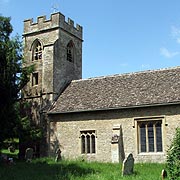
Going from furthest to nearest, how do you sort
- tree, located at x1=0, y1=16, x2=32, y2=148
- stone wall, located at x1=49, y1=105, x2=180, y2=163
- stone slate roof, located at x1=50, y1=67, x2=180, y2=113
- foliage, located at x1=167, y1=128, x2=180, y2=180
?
stone slate roof, located at x1=50, y1=67, x2=180, y2=113 → stone wall, located at x1=49, y1=105, x2=180, y2=163 → tree, located at x1=0, y1=16, x2=32, y2=148 → foliage, located at x1=167, y1=128, x2=180, y2=180

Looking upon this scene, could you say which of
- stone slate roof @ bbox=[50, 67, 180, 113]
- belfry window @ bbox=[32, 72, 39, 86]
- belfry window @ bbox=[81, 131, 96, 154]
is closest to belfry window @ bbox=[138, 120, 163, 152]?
stone slate roof @ bbox=[50, 67, 180, 113]

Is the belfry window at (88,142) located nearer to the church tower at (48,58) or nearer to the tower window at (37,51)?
the church tower at (48,58)

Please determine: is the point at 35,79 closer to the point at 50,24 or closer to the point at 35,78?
the point at 35,78

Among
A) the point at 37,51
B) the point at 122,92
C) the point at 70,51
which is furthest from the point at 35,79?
the point at 122,92

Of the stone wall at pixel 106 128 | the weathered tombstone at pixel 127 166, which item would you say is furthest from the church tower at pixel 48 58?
the weathered tombstone at pixel 127 166

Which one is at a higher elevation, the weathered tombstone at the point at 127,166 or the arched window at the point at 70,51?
the arched window at the point at 70,51

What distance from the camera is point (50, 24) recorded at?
26703 mm

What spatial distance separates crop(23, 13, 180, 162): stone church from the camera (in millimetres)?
20219

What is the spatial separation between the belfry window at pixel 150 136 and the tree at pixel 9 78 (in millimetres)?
8012

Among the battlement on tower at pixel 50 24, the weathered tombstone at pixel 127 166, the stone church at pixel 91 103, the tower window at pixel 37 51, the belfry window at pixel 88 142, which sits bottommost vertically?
the weathered tombstone at pixel 127 166

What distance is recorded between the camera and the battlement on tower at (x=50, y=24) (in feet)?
86.8

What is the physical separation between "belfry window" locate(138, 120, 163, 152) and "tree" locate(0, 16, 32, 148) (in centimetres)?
801

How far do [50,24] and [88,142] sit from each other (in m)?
10.5

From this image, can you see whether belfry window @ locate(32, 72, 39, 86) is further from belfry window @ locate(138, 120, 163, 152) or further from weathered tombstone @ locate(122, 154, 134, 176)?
weathered tombstone @ locate(122, 154, 134, 176)
